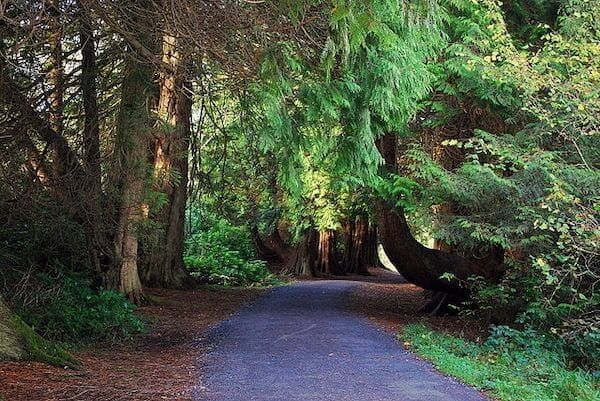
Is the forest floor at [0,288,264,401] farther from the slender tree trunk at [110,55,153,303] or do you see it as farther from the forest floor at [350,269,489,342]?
the forest floor at [350,269,489,342]

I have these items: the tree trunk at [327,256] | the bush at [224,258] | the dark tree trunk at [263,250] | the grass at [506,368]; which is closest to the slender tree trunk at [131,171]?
the grass at [506,368]

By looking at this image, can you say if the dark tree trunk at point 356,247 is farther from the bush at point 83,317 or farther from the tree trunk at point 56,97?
the tree trunk at point 56,97

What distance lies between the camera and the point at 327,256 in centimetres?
2859

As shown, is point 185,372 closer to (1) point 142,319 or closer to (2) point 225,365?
(2) point 225,365

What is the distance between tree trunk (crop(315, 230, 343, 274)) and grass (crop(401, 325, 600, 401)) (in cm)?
1806

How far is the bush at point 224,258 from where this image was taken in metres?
19.7

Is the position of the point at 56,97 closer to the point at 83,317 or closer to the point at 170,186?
the point at 83,317

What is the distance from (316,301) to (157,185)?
497 cm

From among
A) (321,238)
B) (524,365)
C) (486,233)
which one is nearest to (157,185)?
(486,233)

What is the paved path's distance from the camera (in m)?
5.65

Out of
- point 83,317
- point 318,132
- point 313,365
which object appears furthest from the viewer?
point 318,132

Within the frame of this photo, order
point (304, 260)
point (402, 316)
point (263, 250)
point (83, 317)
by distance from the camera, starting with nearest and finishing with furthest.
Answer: point (83, 317) → point (402, 316) → point (304, 260) → point (263, 250)

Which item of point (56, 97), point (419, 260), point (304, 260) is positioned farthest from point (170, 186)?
point (304, 260)

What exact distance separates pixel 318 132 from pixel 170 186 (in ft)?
20.1
